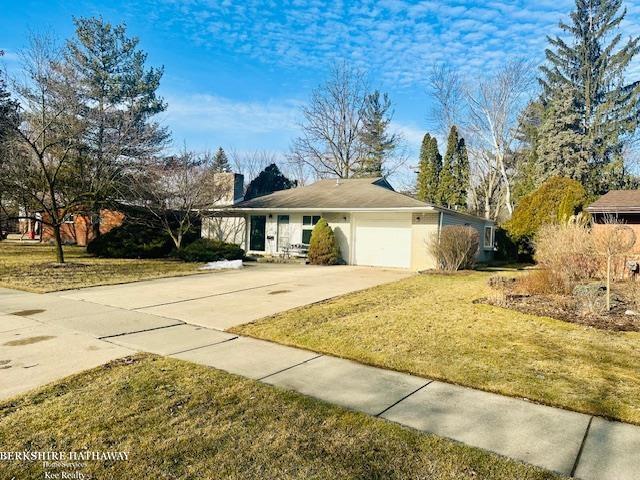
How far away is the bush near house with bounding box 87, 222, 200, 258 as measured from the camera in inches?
743

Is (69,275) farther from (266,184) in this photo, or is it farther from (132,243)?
(266,184)

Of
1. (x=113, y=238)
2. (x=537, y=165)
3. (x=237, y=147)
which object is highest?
(x=237, y=147)

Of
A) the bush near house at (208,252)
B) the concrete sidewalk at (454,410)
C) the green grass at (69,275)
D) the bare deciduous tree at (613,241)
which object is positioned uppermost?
the bare deciduous tree at (613,241)

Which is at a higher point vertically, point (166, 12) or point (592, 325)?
point (166, 12)

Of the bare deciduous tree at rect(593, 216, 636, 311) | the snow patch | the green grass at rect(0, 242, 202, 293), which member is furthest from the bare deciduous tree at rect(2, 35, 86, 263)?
the bare deciduous tree at rect(593, 216, 636, 311)

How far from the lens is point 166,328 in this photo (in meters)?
6.17

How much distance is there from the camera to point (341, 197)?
1939 centimetres

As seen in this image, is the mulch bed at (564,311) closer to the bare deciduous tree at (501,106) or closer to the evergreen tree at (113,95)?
the evergreen tree at (113,95)

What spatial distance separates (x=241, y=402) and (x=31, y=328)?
4290mm

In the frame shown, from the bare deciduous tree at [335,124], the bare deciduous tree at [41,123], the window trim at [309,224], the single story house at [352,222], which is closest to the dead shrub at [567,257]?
the single story house at [352,222]

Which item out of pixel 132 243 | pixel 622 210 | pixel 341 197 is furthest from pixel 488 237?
pixel 132 243

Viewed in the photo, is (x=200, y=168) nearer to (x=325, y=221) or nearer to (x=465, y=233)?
(x=325, y=221)

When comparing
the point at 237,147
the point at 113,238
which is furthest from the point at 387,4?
the point at 237,147

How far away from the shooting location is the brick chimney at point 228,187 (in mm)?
20431
